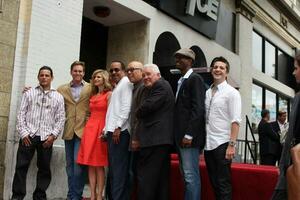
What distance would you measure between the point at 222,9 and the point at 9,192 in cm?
937

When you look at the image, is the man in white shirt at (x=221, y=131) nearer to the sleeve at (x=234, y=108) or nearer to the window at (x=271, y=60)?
the sleeve at (x=234, y=108)

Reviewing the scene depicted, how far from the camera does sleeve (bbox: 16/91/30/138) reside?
596cm

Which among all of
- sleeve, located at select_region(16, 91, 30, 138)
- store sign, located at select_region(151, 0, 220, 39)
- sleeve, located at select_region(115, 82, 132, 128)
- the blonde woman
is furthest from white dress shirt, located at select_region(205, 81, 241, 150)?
store sign, located at select_region(151, 0, 220, 39)

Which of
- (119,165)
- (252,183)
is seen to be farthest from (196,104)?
(252,183)

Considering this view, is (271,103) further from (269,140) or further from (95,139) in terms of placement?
(95,139)

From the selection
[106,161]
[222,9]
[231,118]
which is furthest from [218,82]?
[222,9]

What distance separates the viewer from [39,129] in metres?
6.04

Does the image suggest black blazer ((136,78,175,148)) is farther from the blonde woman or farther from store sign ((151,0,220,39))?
store sign ((151,0,220,39))

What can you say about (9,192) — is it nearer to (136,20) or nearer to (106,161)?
(106,161)

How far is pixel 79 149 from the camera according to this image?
6035 mm

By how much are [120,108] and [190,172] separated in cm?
124

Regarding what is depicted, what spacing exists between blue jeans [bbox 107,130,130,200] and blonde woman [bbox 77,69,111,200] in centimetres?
32

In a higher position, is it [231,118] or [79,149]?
[231,118]

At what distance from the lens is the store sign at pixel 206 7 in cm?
1111
